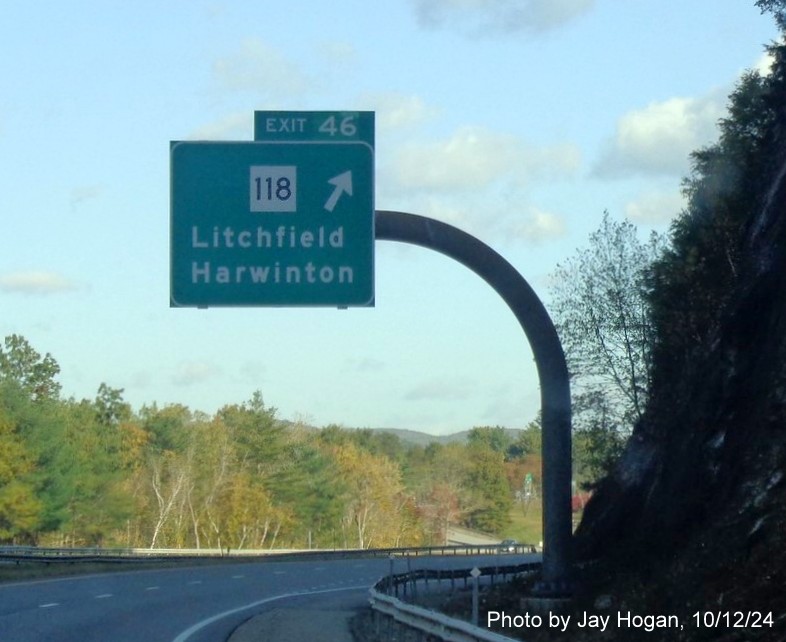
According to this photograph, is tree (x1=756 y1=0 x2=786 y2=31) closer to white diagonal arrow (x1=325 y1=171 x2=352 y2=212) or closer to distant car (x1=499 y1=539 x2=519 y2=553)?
white diagonal arrow (x1=325 y1=171 x2=352 y2=212)

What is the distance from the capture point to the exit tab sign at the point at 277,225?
1650 cm

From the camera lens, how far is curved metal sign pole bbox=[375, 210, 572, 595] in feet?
51.5

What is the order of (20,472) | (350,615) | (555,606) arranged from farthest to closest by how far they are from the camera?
1. (20,472)
2. (350,615)
3. (555,606)

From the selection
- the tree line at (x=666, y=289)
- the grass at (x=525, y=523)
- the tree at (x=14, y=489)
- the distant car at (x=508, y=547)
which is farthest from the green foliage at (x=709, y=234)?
the grass at (x=525, y=523)

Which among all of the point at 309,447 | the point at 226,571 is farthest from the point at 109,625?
the point at 309,447

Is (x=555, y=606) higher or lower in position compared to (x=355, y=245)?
lower

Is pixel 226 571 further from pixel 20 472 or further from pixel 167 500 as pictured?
pixel 167 500

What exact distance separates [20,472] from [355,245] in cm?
8180

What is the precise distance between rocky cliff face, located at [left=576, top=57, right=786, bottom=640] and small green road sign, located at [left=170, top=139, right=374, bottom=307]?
5.16 meters

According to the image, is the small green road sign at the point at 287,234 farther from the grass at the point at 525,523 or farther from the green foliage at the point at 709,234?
the grass at the point at 525,523

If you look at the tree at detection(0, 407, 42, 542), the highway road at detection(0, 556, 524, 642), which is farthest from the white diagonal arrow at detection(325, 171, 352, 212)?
the tree at detection(0, 407, 42, 542)

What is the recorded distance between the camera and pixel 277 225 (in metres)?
16.5

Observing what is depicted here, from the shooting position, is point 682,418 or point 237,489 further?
point 237,489

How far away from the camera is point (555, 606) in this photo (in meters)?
16.0
